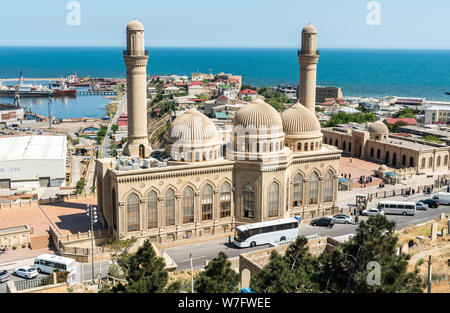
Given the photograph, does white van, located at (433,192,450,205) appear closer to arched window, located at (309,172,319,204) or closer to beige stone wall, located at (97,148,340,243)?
arched window, located at (309,172,319,204)

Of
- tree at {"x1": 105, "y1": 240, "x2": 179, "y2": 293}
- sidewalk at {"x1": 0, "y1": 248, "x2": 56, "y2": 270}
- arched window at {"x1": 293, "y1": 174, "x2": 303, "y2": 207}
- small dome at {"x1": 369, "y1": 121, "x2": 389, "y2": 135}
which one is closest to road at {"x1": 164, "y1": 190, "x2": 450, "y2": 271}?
arched window at {"x1": 293, "y1": 174, "x2": 303, "y2": 207}

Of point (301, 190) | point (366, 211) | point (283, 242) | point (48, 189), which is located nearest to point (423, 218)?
point (366, 211)

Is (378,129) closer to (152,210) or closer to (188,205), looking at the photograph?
(188,205)

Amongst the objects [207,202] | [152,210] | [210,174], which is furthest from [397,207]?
[152,210]
